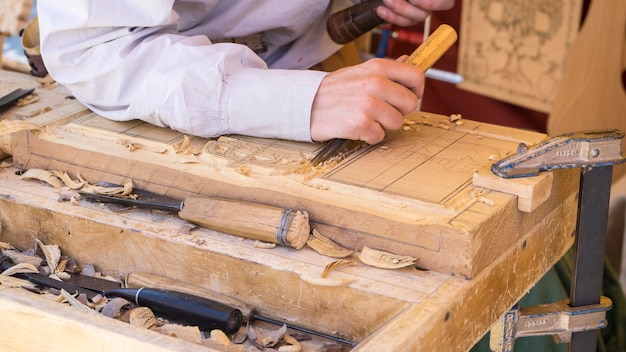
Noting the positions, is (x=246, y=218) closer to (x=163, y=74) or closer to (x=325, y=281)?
(x=325, y=281)

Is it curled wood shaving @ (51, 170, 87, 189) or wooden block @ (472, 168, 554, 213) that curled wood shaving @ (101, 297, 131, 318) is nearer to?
curled wood shaving @ (51, 170, 87, 189)

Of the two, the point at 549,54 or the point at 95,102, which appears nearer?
the point at 95,102

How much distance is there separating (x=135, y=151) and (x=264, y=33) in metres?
0.48

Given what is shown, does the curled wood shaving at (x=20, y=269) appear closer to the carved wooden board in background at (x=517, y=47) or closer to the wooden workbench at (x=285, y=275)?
the wooden workbench at (x=285, y=275)

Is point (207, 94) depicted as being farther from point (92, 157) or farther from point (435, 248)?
point (435, 248)

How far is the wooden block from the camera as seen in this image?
1.11 meters

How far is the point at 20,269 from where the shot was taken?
114cm

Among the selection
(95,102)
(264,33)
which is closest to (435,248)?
(95,102)

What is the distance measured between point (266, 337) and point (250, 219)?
0.55 ft

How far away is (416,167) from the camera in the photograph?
1229 mm

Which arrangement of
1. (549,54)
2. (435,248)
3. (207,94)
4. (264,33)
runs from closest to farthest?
(435,248), (207,94), (264,33), (549,54)

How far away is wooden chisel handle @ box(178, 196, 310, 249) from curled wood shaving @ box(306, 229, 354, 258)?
1 cm

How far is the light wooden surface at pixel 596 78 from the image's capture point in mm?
2646

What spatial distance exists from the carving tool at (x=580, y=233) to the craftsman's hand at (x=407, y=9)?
53 cm
